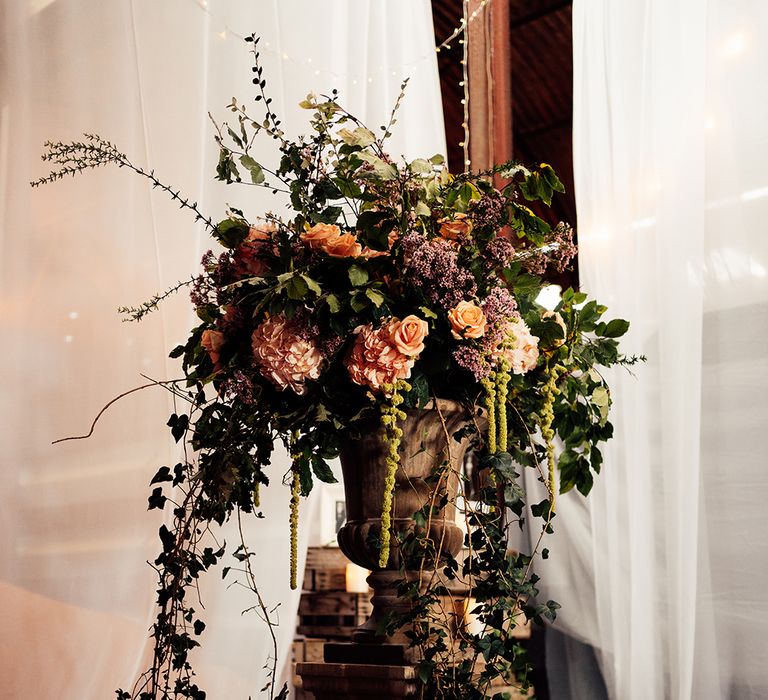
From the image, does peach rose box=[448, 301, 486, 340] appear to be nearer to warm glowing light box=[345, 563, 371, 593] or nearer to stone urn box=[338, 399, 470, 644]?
stone urn box=[338, 399, 470, 644]

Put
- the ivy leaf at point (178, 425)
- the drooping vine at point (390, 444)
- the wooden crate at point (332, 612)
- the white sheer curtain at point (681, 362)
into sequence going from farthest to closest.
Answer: the wooden crate at point (332, 612) < the white sheer curtain at point (681, 362) < the ivy leaf at point (178, 425) < the drooping vine at point (390, 444)

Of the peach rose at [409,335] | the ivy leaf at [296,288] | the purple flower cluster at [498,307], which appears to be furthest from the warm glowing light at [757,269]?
the ivy leaf at [296,288]

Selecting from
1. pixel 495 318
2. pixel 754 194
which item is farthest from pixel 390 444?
pixel 754 194

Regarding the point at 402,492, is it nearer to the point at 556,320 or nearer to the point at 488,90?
the point at 556,320

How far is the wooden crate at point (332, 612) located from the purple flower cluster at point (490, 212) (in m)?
2.44

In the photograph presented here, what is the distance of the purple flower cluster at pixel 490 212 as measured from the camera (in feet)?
3.80

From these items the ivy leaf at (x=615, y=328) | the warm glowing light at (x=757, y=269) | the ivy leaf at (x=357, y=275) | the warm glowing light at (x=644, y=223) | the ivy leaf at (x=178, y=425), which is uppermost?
the warm glowing light at (x=644, y=223)

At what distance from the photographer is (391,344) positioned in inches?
41.8

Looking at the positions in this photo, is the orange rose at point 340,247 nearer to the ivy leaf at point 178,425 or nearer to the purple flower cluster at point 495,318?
the purple flower cluster at point 495,318

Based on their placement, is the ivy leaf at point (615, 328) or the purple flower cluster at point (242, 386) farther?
the ivy leaf at point (615, 328)

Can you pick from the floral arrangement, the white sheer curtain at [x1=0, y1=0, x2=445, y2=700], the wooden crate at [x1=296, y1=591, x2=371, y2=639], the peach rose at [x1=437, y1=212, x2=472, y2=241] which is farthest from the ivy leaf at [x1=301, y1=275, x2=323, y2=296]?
the wooden crate at [x1=296, y1=591, x2=371, y2=639]

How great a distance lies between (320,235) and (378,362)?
0.20 m

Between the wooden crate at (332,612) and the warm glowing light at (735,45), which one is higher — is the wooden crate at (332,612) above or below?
below

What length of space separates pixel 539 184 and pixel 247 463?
0.58m
